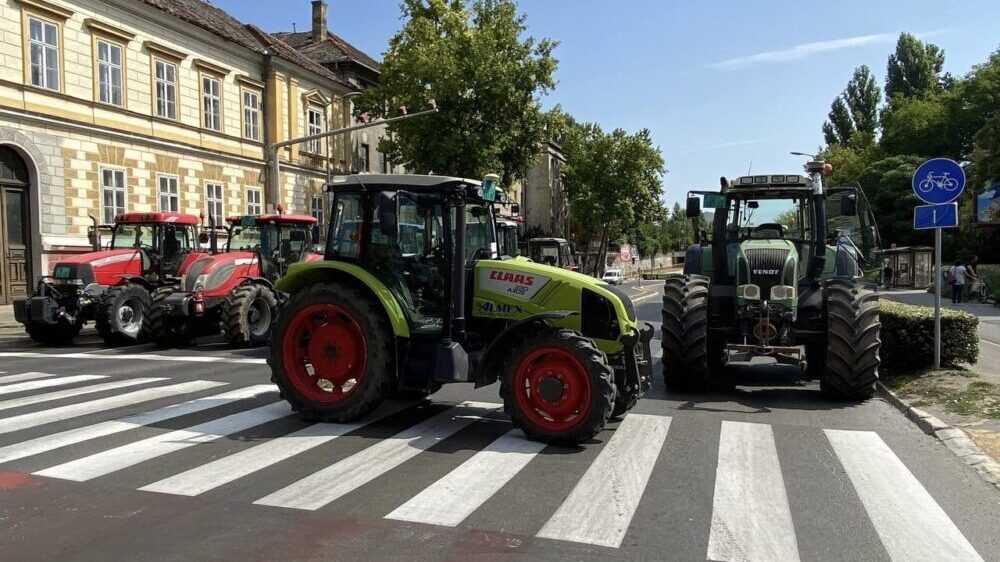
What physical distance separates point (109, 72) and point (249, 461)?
2293cm

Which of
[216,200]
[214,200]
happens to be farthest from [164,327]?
[216,200]

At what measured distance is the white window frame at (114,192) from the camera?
2430cm

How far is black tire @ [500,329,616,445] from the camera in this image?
6379 mm

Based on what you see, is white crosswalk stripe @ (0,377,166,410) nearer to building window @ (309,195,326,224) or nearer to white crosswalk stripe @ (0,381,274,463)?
white crosswalk stripe @ (0,381,274,463)

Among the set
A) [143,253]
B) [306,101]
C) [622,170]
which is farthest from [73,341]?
[622,170]

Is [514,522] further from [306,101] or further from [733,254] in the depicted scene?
[306,101]

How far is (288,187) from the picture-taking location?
3462cm

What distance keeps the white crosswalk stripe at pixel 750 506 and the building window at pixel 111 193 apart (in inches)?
912

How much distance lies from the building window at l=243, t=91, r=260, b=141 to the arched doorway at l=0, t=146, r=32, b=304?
10.7m

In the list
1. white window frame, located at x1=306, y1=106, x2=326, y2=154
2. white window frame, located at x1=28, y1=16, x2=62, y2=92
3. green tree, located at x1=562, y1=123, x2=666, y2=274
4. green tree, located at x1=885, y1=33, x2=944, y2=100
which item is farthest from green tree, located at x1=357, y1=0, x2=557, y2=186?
green tree, located at x1=885, y1=33, x2=944, y2=100

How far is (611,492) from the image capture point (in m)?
5.36

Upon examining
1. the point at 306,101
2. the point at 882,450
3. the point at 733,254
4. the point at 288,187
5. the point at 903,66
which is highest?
the point at 903,66

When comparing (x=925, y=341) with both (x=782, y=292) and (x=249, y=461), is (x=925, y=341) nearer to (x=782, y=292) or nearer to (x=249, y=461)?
(x=782, y=292)

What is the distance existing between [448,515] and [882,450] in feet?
13.7
